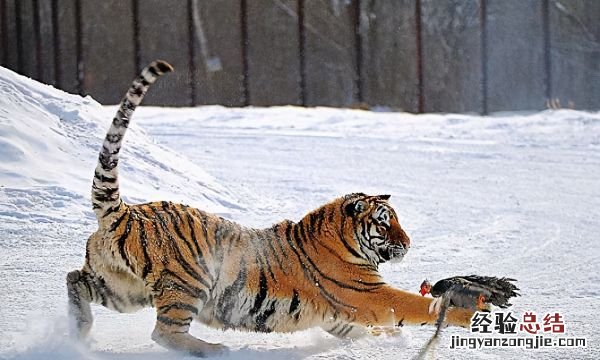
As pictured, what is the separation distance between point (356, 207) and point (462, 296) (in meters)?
0.62

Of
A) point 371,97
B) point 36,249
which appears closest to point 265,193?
point 36,249

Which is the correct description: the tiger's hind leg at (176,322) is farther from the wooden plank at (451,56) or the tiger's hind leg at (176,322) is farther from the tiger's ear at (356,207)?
the wooden plank at (451,56)

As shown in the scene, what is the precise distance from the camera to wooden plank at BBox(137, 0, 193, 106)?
55.3ft

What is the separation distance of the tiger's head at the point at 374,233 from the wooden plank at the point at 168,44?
40.2 feet

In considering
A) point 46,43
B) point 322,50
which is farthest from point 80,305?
point 46,43

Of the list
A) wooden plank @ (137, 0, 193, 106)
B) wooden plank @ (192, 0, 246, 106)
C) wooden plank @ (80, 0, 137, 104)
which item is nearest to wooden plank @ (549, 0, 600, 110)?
wooden plank @ (192, 0, 246, 106)

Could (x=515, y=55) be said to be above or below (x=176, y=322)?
above

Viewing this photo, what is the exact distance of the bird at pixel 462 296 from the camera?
15.1 feet

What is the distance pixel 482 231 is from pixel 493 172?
2.51 m

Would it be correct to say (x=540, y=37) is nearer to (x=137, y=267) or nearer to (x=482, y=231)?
(x=482, y=231)

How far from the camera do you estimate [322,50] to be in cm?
1672

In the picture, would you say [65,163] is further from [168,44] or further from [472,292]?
[168,44]

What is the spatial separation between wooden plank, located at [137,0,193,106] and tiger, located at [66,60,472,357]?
12.2 meters

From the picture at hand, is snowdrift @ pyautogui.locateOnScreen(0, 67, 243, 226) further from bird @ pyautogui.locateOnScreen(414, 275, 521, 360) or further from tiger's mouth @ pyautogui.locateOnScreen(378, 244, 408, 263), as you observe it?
bird @ pyautogui.locateOnScreen(414, 275, 521, 360)
